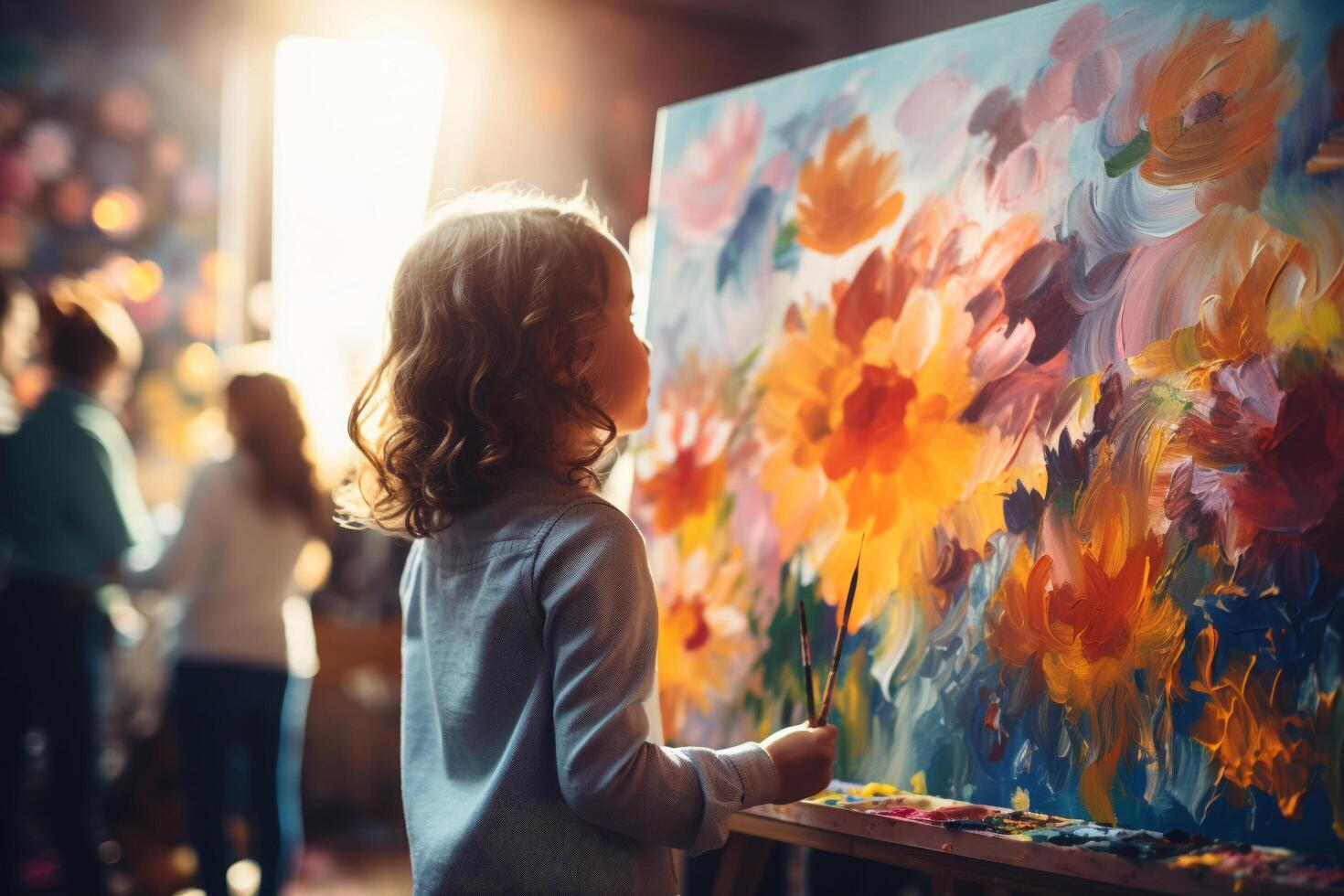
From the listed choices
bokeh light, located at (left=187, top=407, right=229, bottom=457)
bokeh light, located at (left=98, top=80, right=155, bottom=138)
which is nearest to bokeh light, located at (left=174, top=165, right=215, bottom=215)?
bokeh light, located at (left=98, top=80, right=155, bottom=138)

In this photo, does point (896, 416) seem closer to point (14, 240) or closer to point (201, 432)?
point (201, 432)

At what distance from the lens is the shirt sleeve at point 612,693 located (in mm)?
838

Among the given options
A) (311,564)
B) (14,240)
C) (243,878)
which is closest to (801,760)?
(311,564)

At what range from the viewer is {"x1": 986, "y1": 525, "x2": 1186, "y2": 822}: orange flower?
3.00 ft

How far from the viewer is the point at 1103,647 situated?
3.11 feet

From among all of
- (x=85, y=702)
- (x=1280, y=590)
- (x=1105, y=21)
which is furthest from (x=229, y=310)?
(x=1280, y=590)

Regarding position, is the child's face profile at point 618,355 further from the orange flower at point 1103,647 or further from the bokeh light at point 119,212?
the bokeh light at point 119,212

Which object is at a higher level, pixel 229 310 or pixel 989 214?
pixel 229 310

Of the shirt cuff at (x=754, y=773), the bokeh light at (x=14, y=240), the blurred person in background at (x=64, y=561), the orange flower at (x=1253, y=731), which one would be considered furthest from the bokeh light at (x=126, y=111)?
the orange flower at (x=1253, y=731)

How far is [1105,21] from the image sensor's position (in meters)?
1.01

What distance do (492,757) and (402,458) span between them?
258 mm

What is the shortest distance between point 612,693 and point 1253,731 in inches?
19.2

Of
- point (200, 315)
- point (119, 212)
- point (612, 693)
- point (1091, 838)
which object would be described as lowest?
point (1091, 838)

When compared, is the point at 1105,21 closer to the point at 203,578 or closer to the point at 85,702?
the point at 203,578
